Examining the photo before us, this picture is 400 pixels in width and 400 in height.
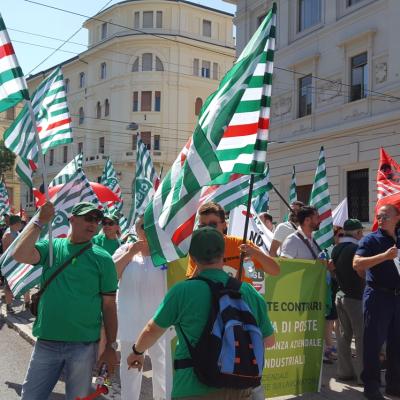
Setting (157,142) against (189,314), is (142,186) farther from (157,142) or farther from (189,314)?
(157,142)

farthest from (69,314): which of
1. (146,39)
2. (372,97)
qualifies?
(146,39)

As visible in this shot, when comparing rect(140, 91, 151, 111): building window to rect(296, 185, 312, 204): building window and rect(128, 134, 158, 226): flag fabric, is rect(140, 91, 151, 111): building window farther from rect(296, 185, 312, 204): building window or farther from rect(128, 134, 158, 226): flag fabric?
rect(128, 134, 158, 226): flag fabric

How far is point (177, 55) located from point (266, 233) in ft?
127

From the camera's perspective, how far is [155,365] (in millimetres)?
5309

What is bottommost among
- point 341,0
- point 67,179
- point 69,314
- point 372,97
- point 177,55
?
point 69,314

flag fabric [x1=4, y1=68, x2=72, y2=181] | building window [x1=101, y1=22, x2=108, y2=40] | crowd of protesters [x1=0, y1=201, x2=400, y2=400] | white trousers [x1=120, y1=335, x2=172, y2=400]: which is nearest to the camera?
crowd of protesters [x1=0, y1=201, x2=400, y2=400]

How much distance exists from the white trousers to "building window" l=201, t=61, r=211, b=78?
41998 mm

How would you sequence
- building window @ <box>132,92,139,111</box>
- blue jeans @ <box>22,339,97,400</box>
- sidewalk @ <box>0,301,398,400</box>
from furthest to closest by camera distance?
building window @ <box>132,92,139,111</box>
sidewalk @ <box>0,301,398,400</box>
blue jeans @ <box>22,339,97,400</box>

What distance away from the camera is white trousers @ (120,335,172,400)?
497 cm

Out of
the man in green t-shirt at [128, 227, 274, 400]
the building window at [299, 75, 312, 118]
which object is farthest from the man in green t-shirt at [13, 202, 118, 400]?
the building window at [299, 75, 312, 118]

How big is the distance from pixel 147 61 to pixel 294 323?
41.2 meters

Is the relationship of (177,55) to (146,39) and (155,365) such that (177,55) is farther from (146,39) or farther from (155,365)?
(155,365)

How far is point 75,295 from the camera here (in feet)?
12.7

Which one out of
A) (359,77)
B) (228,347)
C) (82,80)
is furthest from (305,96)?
(82,80)
